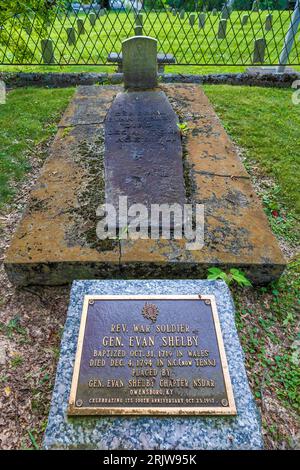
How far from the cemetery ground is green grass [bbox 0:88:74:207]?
26mm

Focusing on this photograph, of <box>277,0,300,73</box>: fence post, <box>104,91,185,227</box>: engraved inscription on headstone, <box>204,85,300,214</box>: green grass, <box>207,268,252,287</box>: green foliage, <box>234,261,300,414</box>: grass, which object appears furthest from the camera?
<box>277,0,300,73</box>: fence post

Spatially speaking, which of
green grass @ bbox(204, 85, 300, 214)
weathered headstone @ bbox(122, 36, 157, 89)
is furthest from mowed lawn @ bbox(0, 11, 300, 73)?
weathered headstone @ bbox(122, 36, 157, 89)

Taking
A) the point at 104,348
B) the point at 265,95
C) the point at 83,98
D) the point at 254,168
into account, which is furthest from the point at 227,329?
the point at 265,95

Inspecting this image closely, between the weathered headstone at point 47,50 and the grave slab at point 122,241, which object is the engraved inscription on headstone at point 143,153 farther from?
the weathered headstone at point 47,50

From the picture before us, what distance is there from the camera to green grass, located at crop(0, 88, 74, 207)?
422cm

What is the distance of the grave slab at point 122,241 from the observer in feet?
8.36

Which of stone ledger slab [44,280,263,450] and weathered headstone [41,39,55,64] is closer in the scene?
stone ledger slab [44,280,263,450]

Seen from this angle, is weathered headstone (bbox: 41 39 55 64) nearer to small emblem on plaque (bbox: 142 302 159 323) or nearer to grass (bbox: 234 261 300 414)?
grass (bbox: 234 261 300 414)

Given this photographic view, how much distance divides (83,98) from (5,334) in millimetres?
3636

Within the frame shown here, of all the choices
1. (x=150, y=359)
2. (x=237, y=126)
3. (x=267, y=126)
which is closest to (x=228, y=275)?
(x=150, y=359)

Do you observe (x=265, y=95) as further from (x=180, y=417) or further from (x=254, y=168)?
(x=180, y=417)

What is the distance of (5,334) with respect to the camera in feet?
8.09

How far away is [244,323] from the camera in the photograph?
2.54 metres
